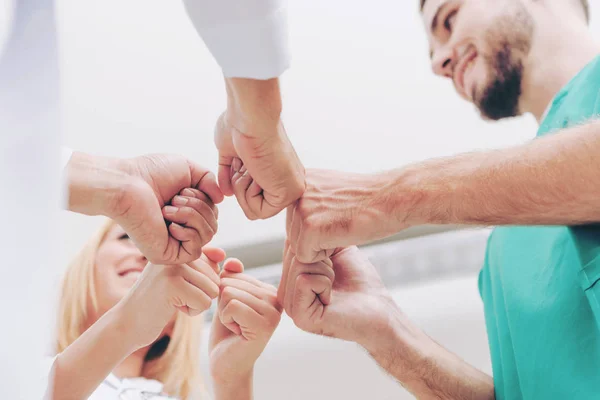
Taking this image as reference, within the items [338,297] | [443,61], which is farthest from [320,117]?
[338,297]

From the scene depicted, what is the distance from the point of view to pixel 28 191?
352mm

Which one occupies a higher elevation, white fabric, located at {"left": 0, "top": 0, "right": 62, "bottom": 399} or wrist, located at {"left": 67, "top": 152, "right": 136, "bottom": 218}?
white fabric, located at {"left": 0, "top": 0, "right": 62, "bottom": 399}

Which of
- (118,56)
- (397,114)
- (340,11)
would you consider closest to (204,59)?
(118,56)

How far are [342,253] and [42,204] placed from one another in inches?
26.8

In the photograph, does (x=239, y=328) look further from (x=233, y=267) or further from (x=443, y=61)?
(x=443, y=61)

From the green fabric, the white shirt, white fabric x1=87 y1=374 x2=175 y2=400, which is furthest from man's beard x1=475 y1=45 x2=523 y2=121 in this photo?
the white shirt

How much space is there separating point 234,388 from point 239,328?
144 millimetres

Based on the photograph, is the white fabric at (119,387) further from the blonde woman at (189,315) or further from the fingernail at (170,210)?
the fingernail at (170,210)

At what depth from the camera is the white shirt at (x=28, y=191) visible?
13.2 inches

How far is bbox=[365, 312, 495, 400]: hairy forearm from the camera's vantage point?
3.17 ft

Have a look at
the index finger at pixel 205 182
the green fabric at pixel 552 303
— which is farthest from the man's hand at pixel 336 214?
the green fabric at pixel 552 303

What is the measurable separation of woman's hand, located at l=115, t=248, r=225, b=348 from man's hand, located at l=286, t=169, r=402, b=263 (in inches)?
7.3

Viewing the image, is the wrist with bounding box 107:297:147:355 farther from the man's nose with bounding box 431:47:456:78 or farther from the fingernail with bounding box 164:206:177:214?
the man's nose with bounding box 431:47:456:78

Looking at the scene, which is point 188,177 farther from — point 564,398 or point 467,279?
point 467,279
